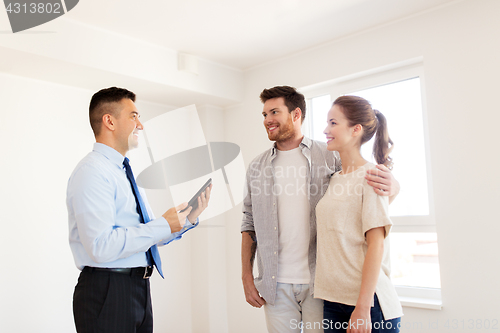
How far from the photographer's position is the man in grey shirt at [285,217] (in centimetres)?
174

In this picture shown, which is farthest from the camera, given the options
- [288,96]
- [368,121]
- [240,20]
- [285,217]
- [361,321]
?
[240,20]

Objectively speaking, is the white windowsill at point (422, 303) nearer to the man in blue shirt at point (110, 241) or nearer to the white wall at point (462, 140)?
the white wall at point (462, 140)

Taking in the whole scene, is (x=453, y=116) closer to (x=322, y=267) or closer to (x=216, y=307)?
(x=322, y=267)

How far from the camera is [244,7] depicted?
8.91ft

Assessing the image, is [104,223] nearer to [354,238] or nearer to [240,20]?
[354,238]

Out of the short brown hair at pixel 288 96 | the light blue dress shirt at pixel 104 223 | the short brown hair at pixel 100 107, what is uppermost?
Result: the short brown hair at pixel 288 96

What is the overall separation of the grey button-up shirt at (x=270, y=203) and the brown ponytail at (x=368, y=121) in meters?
0.23

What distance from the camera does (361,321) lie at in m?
1.36

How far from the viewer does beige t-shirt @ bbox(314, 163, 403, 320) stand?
1.43 meters

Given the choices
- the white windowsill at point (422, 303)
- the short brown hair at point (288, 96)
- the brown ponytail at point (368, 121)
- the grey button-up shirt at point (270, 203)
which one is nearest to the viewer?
the brown ponytail at point (368, 121)

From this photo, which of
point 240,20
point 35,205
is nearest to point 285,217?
point 240,20

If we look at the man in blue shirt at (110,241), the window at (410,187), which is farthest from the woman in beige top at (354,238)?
the window at (410,187)

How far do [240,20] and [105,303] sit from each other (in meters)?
2.16

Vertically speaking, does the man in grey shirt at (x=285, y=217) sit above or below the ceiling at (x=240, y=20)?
below
